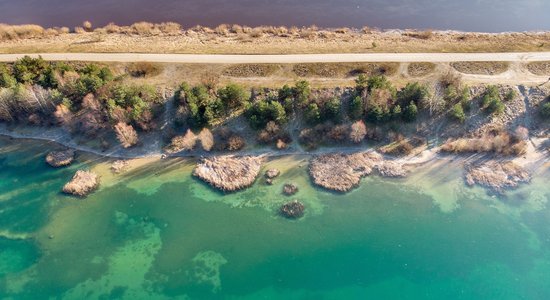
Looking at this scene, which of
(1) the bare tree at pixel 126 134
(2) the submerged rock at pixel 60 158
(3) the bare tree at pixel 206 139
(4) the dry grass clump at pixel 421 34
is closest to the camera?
(3) the bare tree at pixel 206 139

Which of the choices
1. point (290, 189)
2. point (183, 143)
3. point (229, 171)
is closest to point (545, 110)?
point (290, 189)

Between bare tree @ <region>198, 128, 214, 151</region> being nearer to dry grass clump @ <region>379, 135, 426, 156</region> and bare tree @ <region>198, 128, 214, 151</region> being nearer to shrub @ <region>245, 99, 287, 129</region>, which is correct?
shrub @ <region>245, 99, 287, 129</region>

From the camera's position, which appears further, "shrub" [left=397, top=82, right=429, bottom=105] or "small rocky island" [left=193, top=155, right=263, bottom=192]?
"shrub" [left=397, top=82, right=429, bottom=105]

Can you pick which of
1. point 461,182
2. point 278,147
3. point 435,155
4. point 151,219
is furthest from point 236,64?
point 461,182

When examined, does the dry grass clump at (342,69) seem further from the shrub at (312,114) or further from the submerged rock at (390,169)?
the submerged rock at (390,169)

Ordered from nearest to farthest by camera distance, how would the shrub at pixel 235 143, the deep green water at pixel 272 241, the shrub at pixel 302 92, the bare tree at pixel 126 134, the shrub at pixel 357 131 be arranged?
the deep green water at pixel 272 241, the shrub at pixel 357 131, the bare tree at pixel 126 134, the shrub at pixel 235 143, the shrub at pixel 302 92

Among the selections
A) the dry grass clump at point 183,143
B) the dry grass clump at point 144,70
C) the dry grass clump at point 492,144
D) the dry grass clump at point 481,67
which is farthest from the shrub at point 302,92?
the dry grass clump at point 481,67

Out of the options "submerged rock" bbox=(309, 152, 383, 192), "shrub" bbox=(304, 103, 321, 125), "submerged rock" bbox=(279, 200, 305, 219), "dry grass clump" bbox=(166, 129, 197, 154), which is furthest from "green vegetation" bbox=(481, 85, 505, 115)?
"dry grass clump" bbox=(166, 129, 197, 154)
